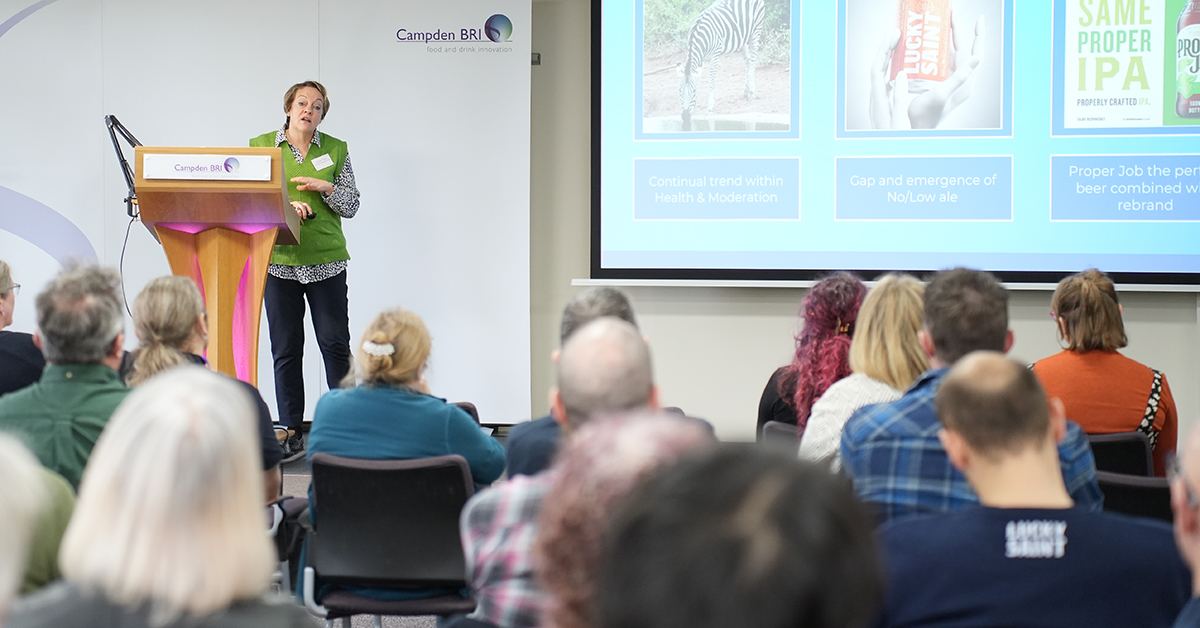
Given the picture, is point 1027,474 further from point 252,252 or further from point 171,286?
point 252,252

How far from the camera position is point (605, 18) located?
5.14 metres

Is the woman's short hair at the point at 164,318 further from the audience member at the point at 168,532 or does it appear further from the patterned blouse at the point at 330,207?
the patterned blouse at the point at 330,207

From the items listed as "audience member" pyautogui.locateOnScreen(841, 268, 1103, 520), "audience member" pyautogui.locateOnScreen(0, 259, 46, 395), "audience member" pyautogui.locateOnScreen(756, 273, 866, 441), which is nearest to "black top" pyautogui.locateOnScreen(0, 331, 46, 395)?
"audience member" pyautogui.locateOnScreen(0, 259, 46, 395)

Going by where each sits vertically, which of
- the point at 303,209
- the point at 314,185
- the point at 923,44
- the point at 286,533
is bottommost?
the point at 286,533

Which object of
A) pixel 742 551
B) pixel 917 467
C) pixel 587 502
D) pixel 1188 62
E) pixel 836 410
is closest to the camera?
pixel 742 551

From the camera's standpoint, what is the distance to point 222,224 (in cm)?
379

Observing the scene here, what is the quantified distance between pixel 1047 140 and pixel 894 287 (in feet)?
9.45

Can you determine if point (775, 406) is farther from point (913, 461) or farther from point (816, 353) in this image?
point (913, 461)

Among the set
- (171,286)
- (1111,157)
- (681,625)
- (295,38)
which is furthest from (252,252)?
(1111,157)

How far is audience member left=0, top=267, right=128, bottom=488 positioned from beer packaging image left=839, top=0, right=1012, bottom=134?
3854mm

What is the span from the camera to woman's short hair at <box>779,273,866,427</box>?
277 cm

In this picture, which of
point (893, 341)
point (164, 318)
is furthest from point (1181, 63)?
point (164, 318)

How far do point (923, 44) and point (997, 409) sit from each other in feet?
12.9
